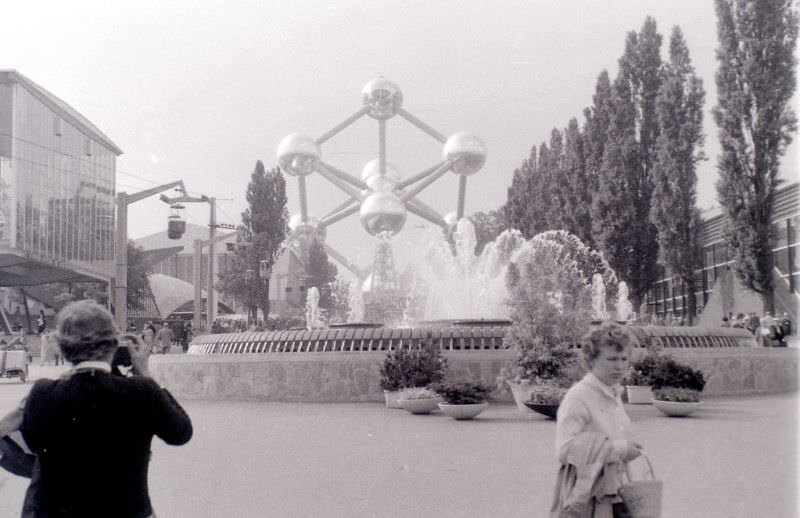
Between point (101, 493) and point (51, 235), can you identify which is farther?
point (51, 235)

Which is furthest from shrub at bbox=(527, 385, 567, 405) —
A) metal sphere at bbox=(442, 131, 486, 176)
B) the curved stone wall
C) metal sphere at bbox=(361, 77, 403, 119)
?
metal sphere at bbox=(361, 77, 403, 119)

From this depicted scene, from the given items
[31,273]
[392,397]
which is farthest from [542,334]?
[31,273]

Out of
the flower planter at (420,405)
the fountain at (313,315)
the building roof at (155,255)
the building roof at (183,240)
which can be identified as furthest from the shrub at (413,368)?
the building roof at (183,240)

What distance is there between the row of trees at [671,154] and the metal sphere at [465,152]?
4306 millimetres

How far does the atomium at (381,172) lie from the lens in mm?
33625

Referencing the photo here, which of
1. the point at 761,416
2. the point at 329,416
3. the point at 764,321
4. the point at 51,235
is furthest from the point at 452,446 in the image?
the point at 51,235

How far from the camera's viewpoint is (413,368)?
1333 centimetres

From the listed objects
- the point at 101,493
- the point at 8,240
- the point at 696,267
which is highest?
the point at 8,240

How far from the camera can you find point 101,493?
3195mm

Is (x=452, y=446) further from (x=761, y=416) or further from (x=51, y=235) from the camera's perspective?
(x=51, y=235)

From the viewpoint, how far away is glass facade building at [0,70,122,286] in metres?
50.1

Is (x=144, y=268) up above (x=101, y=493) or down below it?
above

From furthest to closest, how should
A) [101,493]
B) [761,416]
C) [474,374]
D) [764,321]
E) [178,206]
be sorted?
[178,206] → [764,321] → [474,374] → [761,416] → [101,493]

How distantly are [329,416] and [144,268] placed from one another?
219ft
